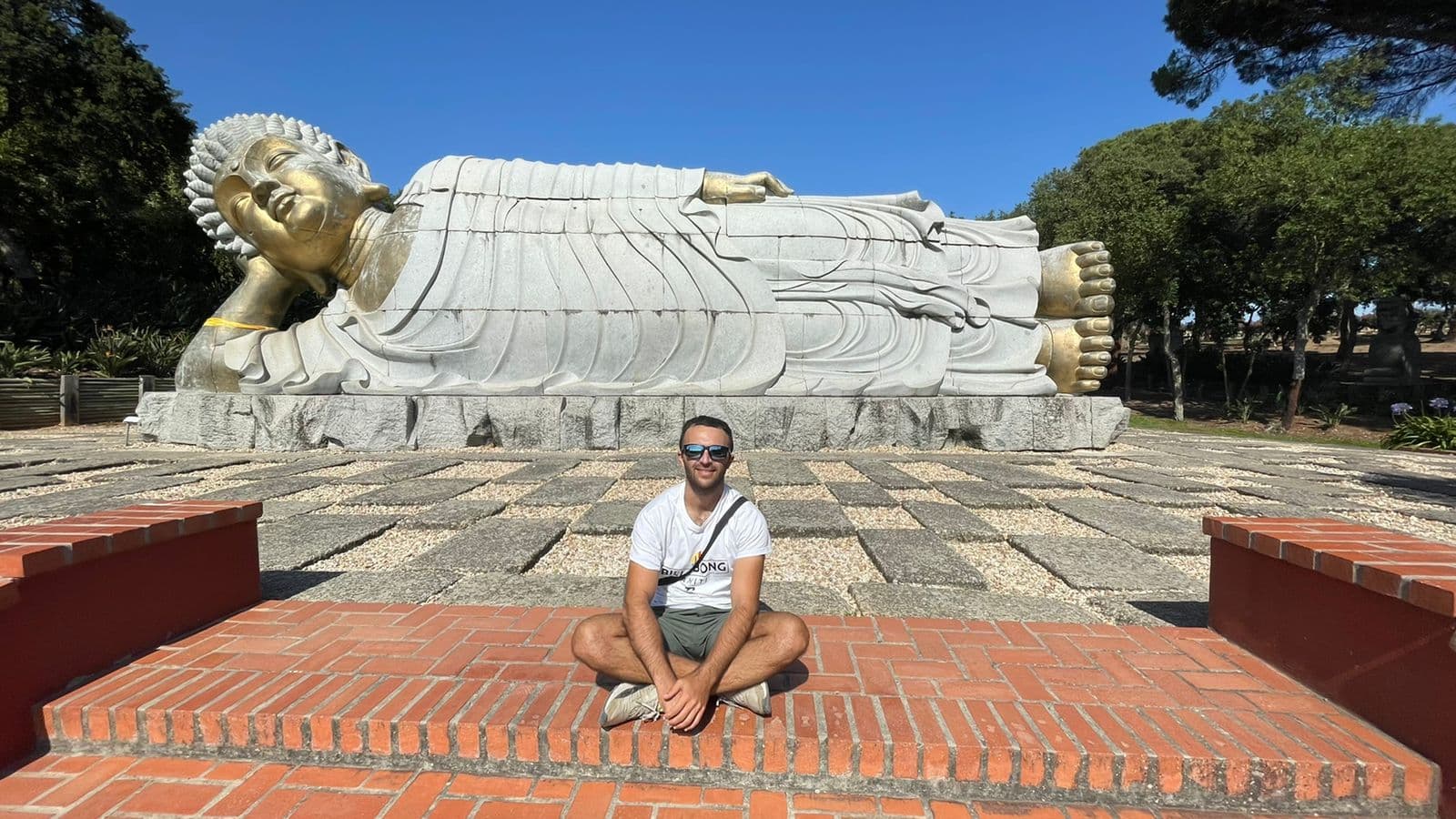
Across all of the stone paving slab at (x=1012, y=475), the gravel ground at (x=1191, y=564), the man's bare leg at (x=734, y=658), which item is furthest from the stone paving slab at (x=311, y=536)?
the stone paving slab at (x=1012, y=475)

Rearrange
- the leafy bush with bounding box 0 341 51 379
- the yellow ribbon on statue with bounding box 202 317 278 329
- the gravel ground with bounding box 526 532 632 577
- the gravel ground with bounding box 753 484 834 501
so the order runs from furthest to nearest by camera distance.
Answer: the leafy bush with bounding box 0 341 51 379 → the yellow ribbon on statue with bounding box 202 317 278 329 → the gravel ground with bounding box 753 484 834 501 → the gravel ground with bounding box 526 532 632 577

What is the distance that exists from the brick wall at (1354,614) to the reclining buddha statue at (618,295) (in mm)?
4525

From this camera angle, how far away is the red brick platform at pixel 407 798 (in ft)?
4.71

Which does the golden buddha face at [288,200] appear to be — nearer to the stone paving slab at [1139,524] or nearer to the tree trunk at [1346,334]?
the stone paving slab at [1139,524]

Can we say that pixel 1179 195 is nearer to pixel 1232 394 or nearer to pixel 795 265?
pixel 1232 394

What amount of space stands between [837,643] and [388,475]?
13.8 feet

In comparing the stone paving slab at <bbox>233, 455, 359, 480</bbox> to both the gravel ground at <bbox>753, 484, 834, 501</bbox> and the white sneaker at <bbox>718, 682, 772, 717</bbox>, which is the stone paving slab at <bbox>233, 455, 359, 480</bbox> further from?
the white sneaker at <bbox>718, 682, 772, 717</bbox>

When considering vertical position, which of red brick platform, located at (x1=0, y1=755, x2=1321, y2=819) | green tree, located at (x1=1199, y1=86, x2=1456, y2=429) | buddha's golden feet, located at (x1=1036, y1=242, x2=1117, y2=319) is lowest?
red brick platform, located at (x1=0, y1=755, x2=1321, y2=819)

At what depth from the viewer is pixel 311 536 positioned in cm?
332

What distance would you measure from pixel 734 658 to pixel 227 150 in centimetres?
823

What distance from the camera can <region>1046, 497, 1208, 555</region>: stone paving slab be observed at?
3.23 meters

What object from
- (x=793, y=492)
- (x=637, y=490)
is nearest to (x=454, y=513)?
(x=637, y=490)

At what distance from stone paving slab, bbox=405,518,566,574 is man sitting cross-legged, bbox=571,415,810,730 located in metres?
1.38

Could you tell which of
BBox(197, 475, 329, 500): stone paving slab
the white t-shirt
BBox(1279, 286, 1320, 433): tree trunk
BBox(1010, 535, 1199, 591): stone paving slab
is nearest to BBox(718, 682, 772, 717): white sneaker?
the white t-shirt
